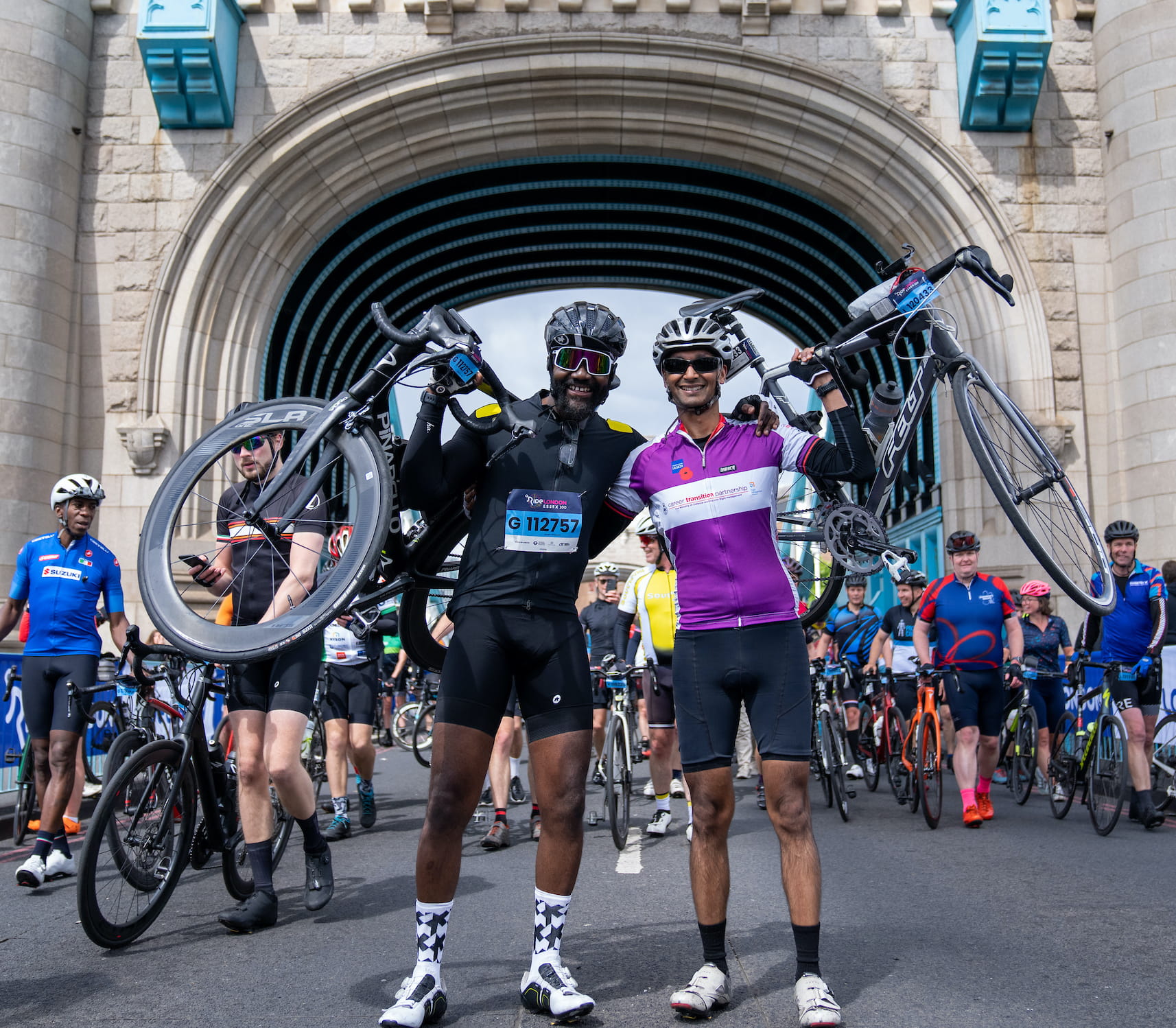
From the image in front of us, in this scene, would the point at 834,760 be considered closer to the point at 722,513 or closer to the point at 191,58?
the point at 722,513

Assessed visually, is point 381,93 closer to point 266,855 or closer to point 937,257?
A: point 937,257

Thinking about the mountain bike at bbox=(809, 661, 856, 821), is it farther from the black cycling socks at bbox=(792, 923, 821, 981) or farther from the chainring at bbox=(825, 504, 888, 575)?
the black cycling socks at bbox=(792, 923, 821, 981)

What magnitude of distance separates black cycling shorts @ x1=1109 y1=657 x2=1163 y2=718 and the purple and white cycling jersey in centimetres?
537

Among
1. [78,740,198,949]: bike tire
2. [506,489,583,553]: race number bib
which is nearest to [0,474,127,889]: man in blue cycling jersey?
[78,740,198,949]: bike tire

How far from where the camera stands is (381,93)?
1498 centimetres

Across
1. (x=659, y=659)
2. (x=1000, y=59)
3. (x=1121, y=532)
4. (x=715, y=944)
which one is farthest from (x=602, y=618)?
(x=1000, y=59)

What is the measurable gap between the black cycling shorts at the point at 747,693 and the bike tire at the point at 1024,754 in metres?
6.38

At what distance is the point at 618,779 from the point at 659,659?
97cm

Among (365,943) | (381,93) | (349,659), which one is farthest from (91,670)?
(381,93)

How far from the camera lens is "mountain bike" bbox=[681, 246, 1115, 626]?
4.79m

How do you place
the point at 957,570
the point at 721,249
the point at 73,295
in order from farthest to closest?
the point at 721,249 < the point at 73,295 < the point at 957,570

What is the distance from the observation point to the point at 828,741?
8.33 m

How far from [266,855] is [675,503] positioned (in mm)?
2378

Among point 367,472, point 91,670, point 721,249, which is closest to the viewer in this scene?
point 367,472
